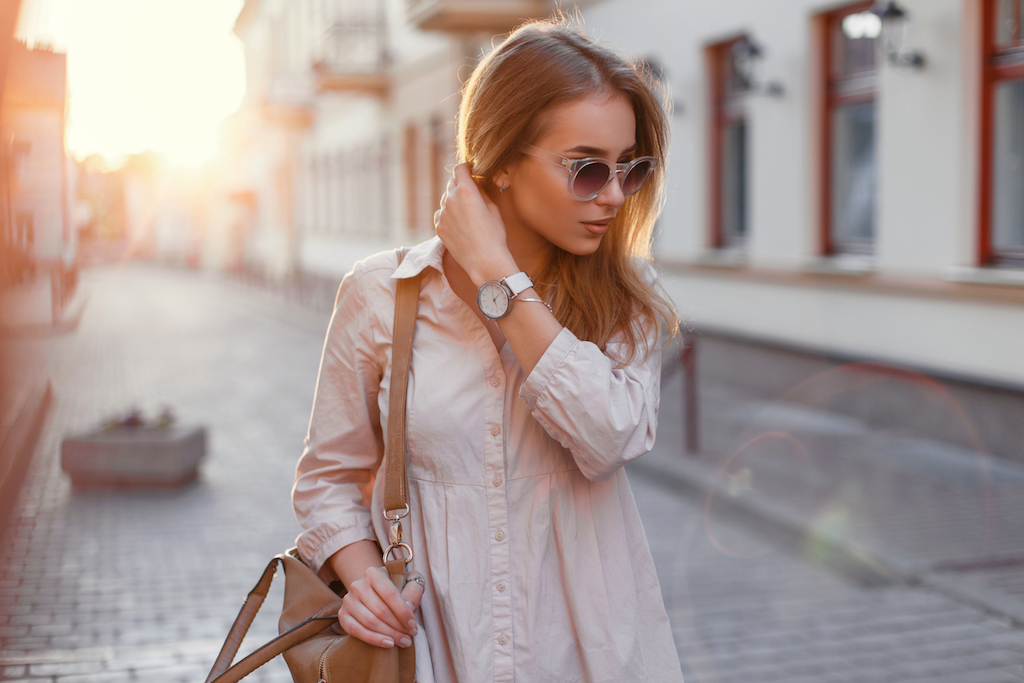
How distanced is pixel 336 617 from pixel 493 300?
0.57m

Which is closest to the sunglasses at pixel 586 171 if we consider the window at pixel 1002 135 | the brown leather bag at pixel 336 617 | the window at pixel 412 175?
the brown leather bag at pixel 336 617

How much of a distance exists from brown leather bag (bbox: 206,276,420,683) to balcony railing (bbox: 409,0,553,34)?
1560 centimetres

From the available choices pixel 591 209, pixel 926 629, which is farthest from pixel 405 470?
pixel 926 629

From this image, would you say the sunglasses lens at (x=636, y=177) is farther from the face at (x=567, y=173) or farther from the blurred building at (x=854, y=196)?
the blurred building at (x=854, y=196)

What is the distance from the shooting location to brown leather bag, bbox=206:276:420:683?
65.9 inches

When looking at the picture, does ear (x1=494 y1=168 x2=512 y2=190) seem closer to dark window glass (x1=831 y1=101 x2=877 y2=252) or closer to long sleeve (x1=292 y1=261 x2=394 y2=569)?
long sleeve (x1=292 y1=261 x2=394 y2=569)

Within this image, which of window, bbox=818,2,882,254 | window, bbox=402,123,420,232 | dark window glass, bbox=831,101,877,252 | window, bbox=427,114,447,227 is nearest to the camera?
window, bbox=818,2,882,254

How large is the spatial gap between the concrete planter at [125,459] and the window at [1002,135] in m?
6.54

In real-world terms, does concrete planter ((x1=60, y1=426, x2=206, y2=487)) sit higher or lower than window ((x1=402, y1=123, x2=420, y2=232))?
lower

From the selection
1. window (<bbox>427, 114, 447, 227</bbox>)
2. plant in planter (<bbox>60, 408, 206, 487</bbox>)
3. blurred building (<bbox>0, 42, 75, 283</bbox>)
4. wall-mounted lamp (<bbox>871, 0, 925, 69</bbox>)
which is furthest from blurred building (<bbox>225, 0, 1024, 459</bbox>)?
window (<bbox>427, 114, 447, 227</bbox>)

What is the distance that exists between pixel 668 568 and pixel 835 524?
115 centimetres

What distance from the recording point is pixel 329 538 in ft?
6.10

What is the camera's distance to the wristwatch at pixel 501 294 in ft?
5.67

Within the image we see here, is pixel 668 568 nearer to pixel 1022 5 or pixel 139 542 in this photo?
pixel 139 542
